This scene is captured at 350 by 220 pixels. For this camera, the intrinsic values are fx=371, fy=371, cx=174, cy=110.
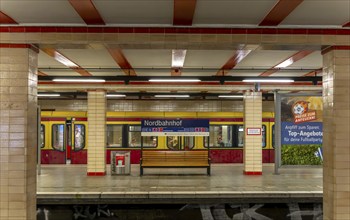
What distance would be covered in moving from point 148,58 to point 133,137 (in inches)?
307

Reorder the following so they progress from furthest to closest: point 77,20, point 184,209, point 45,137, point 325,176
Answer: point 45,137, point 184,209, point 325,176, point 77,20

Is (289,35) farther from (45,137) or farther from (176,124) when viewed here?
(45,137)

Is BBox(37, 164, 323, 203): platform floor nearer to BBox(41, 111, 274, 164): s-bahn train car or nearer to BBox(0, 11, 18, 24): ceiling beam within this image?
BBox(41, 111, 274, 164): s-bahn train car

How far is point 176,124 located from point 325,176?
322 inches

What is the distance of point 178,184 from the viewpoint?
11.3 m

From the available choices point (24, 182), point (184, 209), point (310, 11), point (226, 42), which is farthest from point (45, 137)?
point (310, 11)

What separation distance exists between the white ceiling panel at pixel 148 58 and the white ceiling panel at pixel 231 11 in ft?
8.61

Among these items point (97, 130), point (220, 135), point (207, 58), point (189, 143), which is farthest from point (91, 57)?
point (220, 135)

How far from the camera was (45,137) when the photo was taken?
16.4 meters

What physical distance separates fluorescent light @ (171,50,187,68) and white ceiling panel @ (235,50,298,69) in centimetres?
150

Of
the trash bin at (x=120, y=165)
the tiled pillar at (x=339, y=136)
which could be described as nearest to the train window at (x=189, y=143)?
the trash bin at (x=120, y=165)

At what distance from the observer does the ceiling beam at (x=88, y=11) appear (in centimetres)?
462

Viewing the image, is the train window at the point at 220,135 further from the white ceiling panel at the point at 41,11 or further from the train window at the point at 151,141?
the white ceiling panel at the point at 41,11

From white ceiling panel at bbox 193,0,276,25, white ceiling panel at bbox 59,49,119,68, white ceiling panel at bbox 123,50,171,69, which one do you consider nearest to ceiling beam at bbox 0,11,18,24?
white ceiling panel at bbox 59,49,119,68
